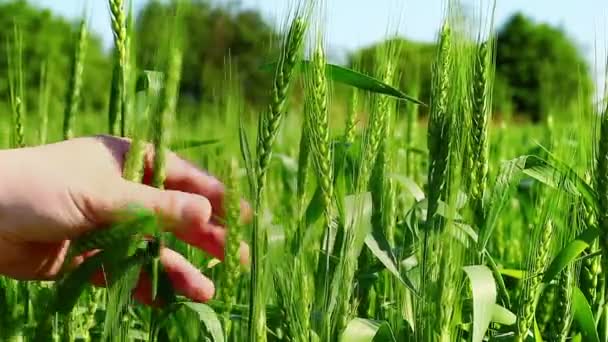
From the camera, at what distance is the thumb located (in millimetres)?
955

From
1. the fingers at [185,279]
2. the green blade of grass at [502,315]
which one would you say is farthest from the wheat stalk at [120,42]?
the green blade of grass at [502,315]

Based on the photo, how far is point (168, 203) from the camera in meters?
0.98

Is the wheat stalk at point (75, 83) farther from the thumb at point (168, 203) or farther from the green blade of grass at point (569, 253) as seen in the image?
the green blade of grass at point (569, 253)

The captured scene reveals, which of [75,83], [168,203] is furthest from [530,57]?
[168,203]

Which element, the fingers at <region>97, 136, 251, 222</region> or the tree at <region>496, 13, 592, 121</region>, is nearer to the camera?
the fingers at <region>97, 136, 251, 222</region>

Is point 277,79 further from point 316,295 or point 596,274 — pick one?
point 596,274

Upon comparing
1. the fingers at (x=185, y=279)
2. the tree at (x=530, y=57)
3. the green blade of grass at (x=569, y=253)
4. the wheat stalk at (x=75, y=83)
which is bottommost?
the fingers at (x=185, y=279)

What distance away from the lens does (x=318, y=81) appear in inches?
41.5

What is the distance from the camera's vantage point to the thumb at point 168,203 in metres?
0.96

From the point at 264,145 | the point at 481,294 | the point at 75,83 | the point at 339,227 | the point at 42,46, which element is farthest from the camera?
the point at 42,46

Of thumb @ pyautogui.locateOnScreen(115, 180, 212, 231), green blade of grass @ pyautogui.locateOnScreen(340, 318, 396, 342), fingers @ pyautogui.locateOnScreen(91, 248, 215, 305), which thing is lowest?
green blade of grass @ pyautogui.locateOnScreen(340, 318, 396, 342)

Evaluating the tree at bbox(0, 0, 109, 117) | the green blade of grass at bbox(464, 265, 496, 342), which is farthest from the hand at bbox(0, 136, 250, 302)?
the tree at bbox(0, 0, 109, 117)

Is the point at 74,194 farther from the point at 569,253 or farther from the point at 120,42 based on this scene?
the point at 569,253

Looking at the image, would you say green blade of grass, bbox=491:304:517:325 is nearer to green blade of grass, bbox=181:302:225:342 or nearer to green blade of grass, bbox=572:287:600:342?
green blade of grass, bbox=572:287:600:342
